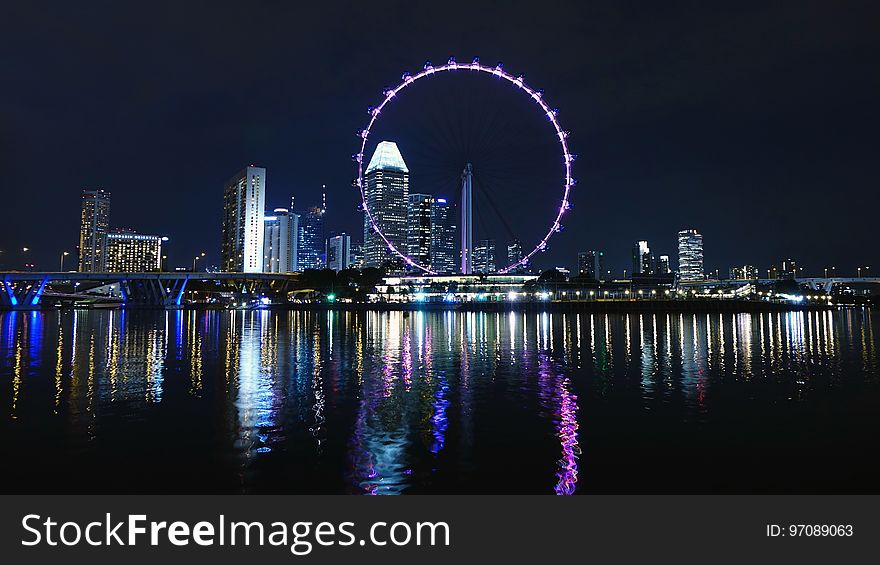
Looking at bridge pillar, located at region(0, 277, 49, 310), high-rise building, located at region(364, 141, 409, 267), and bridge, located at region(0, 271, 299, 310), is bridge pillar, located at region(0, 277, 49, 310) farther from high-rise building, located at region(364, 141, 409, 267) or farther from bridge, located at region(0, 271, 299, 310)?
high-rise building, located at region(364, 141, 409, 267)

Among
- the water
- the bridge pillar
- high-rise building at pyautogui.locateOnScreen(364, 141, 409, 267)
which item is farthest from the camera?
high-rise building at pyautogui.locateOnScreen(364, 141, 409, 267)

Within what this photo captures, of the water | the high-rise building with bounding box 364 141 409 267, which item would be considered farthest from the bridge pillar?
the water

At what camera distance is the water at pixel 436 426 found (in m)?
9.93

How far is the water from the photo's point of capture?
9.93 metres

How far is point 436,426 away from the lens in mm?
13820

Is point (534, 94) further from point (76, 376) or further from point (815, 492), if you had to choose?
point (815, 492)

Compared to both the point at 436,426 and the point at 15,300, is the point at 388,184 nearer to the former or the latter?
the point at 15,300

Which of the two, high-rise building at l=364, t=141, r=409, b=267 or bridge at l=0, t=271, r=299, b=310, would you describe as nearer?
bridge at l=0, t=271, r=299, b=310

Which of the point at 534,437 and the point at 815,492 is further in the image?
the point at 534,437

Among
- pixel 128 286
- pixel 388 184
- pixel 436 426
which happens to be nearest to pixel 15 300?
pixel 128 286

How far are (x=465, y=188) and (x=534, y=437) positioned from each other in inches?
2977

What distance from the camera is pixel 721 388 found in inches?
776
